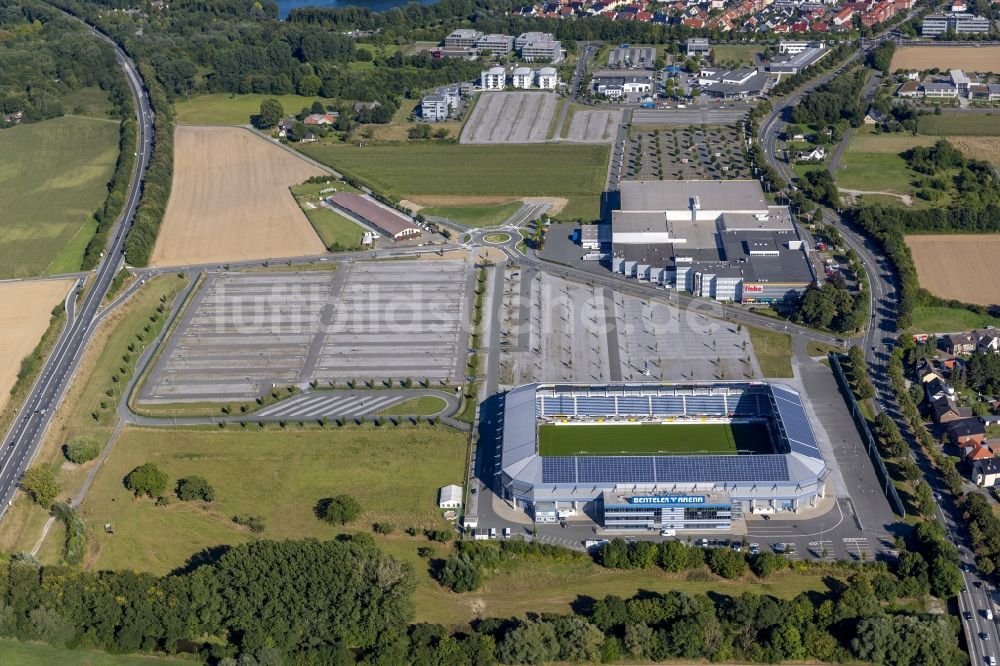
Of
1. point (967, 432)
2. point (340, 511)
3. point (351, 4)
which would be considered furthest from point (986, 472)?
point (351, 4)

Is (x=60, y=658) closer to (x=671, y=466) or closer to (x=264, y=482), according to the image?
(x=264, y=482)

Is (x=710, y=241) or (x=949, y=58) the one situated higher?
(x=949, y=58)

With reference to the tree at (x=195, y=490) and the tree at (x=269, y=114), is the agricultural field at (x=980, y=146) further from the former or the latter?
the tree at (x=195, y=490)

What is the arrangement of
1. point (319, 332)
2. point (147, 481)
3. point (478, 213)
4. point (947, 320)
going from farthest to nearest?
point (478, 213) < point (319, 332) < point (947, 320) < point (147, 481)

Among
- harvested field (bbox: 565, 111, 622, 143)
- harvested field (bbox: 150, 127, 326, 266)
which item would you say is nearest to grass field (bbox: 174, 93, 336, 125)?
harvested field (bbox: 150, 127, 326, 266)

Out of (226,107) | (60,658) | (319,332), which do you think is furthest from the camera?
(226,107)

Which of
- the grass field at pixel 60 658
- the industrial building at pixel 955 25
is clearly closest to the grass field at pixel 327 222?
the grass field at pixel 60 658
